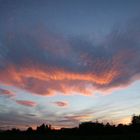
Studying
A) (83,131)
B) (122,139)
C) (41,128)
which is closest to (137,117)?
(41,128)

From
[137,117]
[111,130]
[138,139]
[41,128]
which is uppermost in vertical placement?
[137,117]

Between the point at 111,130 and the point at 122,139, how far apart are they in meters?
42.8

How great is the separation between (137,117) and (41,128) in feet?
253

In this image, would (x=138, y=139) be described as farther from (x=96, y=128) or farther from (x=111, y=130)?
(x=96, y=128)

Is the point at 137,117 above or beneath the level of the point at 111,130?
above

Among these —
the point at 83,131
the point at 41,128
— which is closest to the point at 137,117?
the point at 41,128

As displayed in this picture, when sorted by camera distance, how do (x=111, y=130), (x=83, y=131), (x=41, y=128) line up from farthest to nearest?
(x=41, y=128) → (x=83, y=131) → (x=111, y=130)

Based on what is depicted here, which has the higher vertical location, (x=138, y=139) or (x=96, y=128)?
(x=96, y=128)

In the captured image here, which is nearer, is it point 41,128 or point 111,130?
point 111,130

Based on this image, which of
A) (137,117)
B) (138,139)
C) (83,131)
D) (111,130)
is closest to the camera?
(138,139)

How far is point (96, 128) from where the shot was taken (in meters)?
101

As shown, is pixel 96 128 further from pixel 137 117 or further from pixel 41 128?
pixel 137 117

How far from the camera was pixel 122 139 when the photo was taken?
166ft

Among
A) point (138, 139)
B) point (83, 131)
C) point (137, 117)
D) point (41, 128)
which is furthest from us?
point (137, 117)
